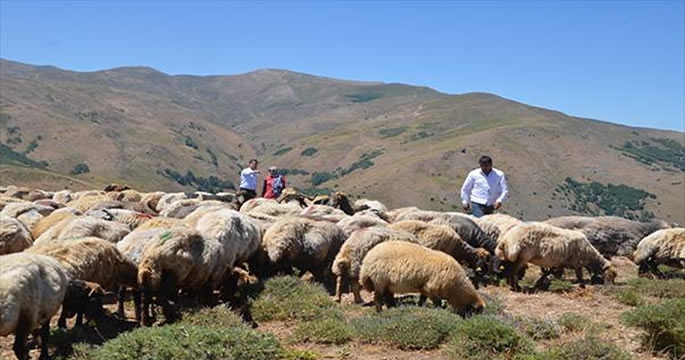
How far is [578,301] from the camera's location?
41.8 ft

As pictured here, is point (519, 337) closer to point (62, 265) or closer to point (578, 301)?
point (578, 301)

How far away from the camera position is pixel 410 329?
908 cm

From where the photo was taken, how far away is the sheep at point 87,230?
11945 millimetres

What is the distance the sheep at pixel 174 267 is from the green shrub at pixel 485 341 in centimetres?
399

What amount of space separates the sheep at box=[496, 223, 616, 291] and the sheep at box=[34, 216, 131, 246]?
7.82m

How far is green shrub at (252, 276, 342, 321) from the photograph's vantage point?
10.6 metres

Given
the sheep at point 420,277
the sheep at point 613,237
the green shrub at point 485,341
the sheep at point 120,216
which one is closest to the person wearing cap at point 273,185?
the sheep at point 120,216

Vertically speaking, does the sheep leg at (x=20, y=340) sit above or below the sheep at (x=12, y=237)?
below

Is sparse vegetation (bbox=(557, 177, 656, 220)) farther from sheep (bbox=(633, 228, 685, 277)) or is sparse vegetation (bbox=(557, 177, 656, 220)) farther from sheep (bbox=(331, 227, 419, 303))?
sheep (bbox=(331, 227, 419, 303))

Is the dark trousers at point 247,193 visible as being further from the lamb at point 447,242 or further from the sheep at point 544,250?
the sheep at point 544,250

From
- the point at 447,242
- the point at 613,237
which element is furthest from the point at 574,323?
the point at 613,237

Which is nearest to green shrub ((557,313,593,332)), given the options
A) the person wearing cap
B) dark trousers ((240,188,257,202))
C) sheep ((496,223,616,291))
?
sheep ((496,223,616,291))

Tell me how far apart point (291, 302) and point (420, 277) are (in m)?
2.22

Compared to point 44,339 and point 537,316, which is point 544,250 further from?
point 44,339
